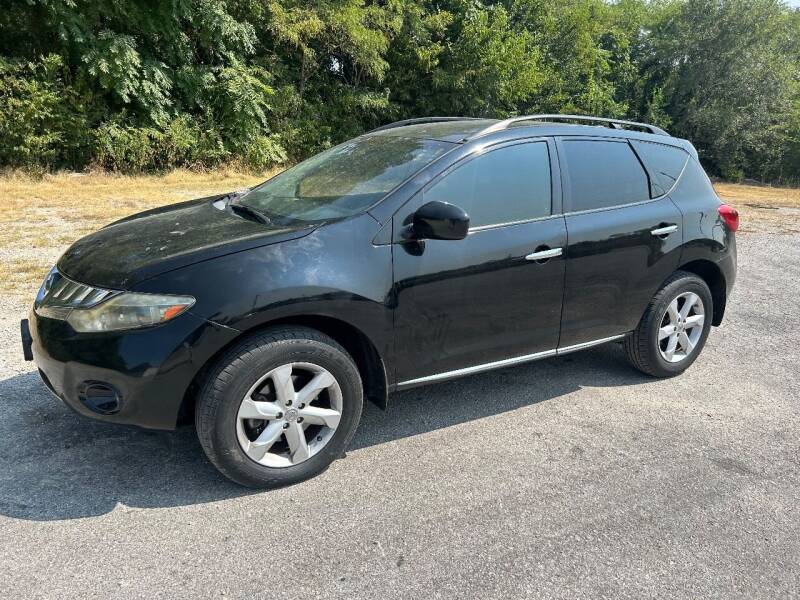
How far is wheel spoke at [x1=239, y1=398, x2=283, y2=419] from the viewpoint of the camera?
2.74 metres

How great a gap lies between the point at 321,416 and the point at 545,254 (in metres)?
1.54

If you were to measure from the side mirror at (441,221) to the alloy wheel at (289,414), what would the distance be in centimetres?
84

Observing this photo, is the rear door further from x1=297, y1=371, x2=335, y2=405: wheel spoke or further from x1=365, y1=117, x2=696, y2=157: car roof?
x1=297, y1=371, x2=335, y2=405: wheel spoke

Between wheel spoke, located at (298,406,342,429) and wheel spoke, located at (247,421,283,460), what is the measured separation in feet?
0.42

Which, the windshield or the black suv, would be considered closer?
the black suv

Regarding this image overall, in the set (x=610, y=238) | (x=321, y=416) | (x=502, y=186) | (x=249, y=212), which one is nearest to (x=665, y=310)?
(x=610, y=238)

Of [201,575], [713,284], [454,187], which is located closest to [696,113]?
[713,284]

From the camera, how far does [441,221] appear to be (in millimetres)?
2947

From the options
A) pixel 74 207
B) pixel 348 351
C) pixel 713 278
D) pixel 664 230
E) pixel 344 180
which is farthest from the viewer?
pixel 74 207

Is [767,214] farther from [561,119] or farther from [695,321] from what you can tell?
[561,119]

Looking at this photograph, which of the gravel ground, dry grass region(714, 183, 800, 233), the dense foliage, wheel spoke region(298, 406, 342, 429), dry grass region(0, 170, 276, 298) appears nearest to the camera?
the gravel ground

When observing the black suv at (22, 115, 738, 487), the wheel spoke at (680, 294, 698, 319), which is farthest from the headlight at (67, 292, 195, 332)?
the wheel spoke at (680, 294, 698, 319)

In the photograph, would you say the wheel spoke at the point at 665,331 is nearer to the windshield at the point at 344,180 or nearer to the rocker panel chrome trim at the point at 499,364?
the rocker panel chrome trim at the point at 499,364

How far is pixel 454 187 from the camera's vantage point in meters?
3.31
